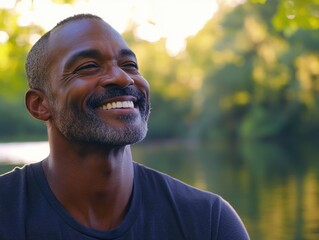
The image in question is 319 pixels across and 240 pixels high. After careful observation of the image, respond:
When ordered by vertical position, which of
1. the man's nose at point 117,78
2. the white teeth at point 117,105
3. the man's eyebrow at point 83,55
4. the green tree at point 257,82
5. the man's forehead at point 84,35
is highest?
the green tree at point 257,82

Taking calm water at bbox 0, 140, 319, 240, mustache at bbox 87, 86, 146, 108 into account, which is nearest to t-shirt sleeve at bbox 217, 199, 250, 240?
mustache at bbox 87, 86, 146, 108

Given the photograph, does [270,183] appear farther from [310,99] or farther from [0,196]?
[0,196]

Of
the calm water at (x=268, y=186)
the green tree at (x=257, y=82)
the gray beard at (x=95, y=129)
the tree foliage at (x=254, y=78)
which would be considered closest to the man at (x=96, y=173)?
the gray beard at (x=95, y=129)

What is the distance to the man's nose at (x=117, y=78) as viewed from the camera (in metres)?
1.70

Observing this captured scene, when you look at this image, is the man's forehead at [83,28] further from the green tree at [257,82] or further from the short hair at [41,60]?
the green tree at [257,82]

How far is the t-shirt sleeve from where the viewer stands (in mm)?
1759

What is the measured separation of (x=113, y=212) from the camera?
5.73 feet

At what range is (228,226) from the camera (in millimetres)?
1767

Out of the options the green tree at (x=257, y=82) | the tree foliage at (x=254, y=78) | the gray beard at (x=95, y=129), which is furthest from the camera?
the green tree at (x=257, y=82)

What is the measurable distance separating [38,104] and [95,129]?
219 mm

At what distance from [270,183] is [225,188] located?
7.63 feet

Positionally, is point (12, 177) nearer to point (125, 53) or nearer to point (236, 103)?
point (125, 53)

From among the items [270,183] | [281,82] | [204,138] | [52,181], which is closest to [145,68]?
[204,138]

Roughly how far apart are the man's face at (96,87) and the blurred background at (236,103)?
2124mm
